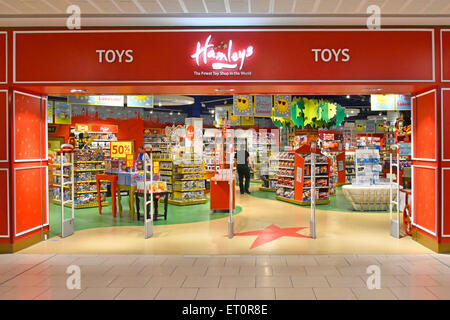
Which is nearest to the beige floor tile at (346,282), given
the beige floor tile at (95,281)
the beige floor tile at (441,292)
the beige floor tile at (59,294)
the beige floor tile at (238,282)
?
the beige floor tile at (441,292)

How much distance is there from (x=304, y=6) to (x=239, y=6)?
0.91m

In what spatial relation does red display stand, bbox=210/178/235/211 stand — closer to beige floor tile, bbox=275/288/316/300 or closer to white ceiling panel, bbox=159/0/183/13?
white ceiling panel, bbox=159/0/183/13

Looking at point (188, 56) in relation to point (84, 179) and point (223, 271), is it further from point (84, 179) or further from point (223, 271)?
point (84, 179)

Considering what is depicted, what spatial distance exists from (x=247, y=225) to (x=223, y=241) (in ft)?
5.13

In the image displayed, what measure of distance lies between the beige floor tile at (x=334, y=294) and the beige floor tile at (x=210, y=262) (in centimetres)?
153

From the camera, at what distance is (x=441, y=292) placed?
4.15 meters

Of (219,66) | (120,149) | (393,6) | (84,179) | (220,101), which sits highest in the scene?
(220,101)

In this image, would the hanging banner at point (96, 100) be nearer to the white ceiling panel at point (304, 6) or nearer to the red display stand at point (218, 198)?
the red display stand at point (218, 198)

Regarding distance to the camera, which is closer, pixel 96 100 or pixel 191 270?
pixel 191 270

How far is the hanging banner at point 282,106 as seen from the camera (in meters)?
12.2

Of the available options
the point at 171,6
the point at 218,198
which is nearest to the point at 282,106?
the point at 218,198

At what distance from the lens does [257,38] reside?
595 cm

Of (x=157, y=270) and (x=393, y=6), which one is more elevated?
(x=393, y=6)

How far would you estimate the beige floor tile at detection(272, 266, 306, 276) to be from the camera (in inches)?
190
